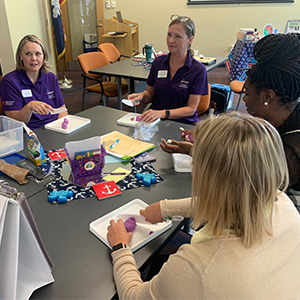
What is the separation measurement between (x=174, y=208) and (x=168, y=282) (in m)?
0.36

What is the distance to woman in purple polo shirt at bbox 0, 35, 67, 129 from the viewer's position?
178 centimetres

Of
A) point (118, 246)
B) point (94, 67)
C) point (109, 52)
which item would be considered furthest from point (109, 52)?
point (118, 246)

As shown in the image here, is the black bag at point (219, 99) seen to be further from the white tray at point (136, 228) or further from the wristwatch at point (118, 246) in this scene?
the wristwatch at point (118, 246)

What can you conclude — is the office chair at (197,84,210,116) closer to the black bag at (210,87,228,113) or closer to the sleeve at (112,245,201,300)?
the black bag at (210,87,228,113)

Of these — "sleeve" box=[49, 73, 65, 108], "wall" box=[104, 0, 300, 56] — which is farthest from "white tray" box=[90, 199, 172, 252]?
"wall" box=[104, 0, 300, 56]

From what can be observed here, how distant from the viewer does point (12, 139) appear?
4.71 ft

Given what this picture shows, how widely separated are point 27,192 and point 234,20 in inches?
252

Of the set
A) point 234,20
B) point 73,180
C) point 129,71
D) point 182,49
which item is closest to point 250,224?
point 73,180

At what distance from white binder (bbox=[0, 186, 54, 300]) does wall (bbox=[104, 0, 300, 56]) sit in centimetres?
659

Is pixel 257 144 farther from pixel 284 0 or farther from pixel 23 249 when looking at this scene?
pixel 284 0

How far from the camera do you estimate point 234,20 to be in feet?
19.7

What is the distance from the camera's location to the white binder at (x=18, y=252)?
23.6 inches

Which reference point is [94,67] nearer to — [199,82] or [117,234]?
[199,82]

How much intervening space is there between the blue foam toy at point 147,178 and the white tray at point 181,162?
16 cm
